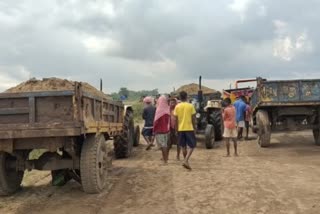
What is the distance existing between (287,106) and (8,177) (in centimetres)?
873

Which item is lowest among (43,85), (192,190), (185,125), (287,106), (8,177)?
(192,190)

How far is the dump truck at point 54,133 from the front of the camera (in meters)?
7.39

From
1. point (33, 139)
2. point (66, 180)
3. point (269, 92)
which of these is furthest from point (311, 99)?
point (33, 139)

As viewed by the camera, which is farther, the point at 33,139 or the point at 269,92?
the point at 269,92

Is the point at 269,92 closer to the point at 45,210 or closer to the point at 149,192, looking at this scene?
the point at 149,192

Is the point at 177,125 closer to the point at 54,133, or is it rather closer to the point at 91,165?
the point at 91,165

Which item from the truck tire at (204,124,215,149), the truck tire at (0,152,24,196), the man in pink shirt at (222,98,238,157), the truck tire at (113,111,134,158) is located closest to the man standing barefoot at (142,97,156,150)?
the truck tire at (204,124,215,149)

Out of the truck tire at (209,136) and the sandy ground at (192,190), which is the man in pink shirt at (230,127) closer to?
the sandy ground at (192,190)

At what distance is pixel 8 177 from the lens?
8664 mm

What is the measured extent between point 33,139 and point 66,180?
1.65 metres

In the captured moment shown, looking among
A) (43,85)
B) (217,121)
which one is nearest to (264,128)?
(217,121)

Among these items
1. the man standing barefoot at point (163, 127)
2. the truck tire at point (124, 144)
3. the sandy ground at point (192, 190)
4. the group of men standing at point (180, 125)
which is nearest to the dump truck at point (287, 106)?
the group of men standing at point (180, 125)

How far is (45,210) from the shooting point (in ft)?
24.4

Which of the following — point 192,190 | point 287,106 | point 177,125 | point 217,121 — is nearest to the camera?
point 192,190
